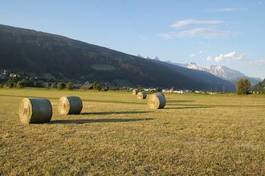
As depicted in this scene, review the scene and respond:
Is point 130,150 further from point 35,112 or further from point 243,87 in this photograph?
point 243,87

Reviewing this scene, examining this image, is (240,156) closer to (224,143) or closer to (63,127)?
(224,143)

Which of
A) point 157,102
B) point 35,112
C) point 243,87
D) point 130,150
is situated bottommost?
point 130,150

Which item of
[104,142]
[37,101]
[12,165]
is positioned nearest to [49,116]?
[37,101]

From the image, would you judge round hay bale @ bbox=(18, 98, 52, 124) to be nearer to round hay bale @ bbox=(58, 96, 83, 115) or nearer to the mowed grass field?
the mowed grass field

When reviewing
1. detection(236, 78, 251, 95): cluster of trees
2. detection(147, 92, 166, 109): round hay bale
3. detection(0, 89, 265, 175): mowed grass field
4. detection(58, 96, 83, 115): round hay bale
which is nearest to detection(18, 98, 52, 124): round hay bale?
detection(0, 89, 265, 175): mowed grass field

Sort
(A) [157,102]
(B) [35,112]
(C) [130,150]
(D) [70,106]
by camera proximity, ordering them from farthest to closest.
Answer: (A) [157,102] → (D) [70,106] → (B) [35,112] → (C) [130,150]

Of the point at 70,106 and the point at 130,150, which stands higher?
the point at 70,106

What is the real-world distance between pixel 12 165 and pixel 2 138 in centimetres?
496

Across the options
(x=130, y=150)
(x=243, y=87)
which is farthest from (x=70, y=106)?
(x=243, y=87)

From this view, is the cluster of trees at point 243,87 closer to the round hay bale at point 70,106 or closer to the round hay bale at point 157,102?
the round hay bale at point 157,102

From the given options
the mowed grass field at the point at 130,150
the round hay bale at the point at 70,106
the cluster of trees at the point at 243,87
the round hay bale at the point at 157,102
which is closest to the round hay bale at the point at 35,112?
the mowed grass field at the point at 130,150

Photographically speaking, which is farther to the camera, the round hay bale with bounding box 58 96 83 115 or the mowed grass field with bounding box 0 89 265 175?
the round hay bale with bounding box 58 96 83 115

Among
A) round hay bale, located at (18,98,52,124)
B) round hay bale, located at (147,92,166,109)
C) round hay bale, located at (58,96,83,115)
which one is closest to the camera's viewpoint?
round hay bale, located at (18,98,52,124)

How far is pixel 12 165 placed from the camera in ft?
42.5
